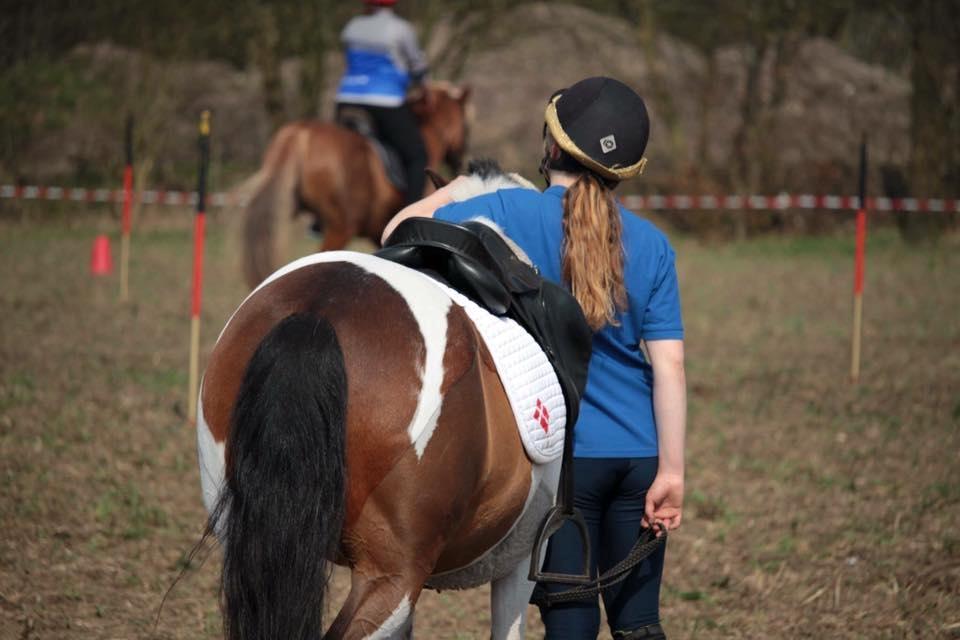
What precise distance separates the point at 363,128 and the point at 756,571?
22.8 ft

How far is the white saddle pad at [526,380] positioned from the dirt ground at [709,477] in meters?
1.84

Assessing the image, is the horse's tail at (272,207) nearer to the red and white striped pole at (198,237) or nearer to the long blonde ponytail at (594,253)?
the red and white striped pole at (198,237)

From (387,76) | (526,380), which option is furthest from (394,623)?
(387,76)

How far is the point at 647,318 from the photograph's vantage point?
299 cm

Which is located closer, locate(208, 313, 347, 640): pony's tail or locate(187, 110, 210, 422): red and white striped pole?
locate(208, 313, 347, 640): pony's tail

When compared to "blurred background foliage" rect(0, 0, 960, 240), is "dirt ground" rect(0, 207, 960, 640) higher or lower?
lower

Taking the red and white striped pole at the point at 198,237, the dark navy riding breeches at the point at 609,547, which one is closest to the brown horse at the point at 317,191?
the red and white striped pole at the point at 198,237

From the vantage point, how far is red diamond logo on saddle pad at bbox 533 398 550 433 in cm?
260

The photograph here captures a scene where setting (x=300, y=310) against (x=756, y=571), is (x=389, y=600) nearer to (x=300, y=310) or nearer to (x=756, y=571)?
(x=300, y=310)

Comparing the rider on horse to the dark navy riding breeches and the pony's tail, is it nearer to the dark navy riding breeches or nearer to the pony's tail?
the dark navy riding breeches

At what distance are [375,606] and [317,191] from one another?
8487 millimetres

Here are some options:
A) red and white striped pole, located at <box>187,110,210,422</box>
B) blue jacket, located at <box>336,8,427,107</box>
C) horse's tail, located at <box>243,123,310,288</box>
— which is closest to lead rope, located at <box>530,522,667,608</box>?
red and white striped pole, located at <box>187,110,210,422</box>

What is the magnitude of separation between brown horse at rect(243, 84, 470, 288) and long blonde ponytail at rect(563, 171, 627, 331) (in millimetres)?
7104

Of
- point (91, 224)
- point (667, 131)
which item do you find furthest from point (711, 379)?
point (91, 224)
